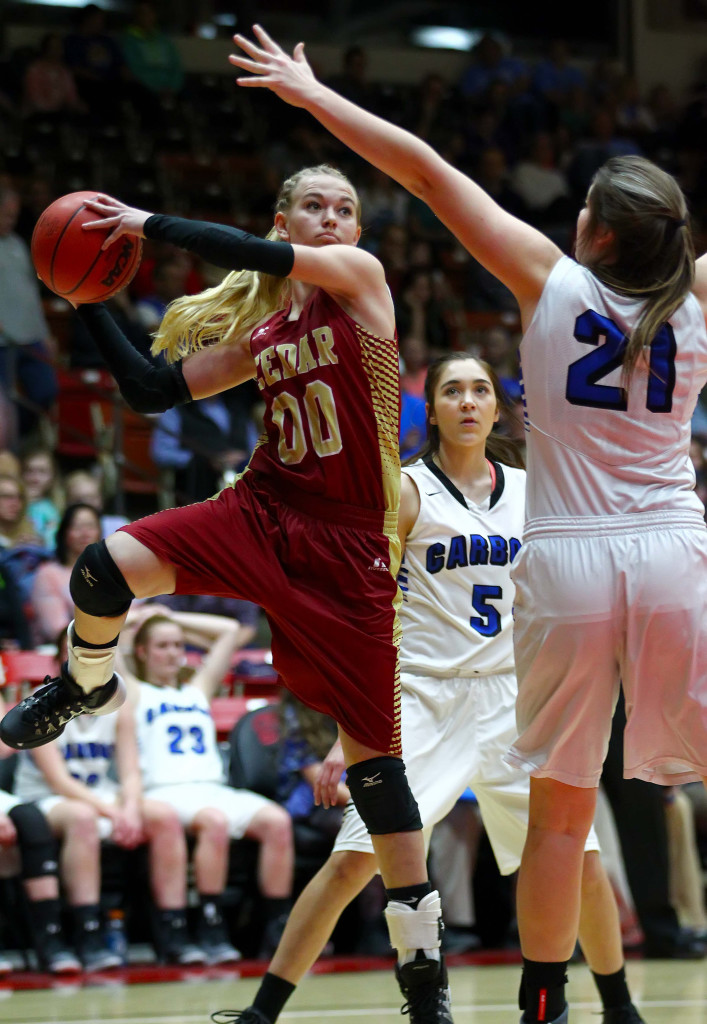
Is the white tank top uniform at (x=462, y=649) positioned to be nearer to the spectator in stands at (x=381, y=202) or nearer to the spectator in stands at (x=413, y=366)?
the spectator in stands at (x=413, y=366)

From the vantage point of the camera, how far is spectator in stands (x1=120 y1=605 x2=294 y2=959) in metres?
6.04

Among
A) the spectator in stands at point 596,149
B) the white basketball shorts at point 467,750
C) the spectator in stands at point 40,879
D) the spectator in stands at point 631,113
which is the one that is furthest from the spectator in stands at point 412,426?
the spectator in stands at point 631,113

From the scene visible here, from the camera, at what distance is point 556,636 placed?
2.93m

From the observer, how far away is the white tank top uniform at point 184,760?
20.3 ft

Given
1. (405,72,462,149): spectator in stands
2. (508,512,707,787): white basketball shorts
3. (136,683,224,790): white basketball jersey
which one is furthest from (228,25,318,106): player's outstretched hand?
(405,72,462,149): spectator in stands

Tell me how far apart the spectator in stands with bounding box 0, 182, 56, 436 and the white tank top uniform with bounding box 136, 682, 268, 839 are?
2.82m

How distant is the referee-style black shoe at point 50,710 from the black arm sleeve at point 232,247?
3.87ft

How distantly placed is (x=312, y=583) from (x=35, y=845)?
2.91 m

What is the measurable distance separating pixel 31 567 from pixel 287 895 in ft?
7.25

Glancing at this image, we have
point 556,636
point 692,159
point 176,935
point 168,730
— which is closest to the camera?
point 556,636

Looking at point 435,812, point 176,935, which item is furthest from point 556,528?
point 176,935

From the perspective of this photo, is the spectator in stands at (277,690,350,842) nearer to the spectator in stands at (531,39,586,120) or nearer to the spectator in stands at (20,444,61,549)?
the spectator in stands at (20,444,61,549)

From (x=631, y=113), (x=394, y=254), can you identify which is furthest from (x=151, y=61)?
(x=631, y=113)

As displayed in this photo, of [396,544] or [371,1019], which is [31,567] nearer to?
[371,1019]
